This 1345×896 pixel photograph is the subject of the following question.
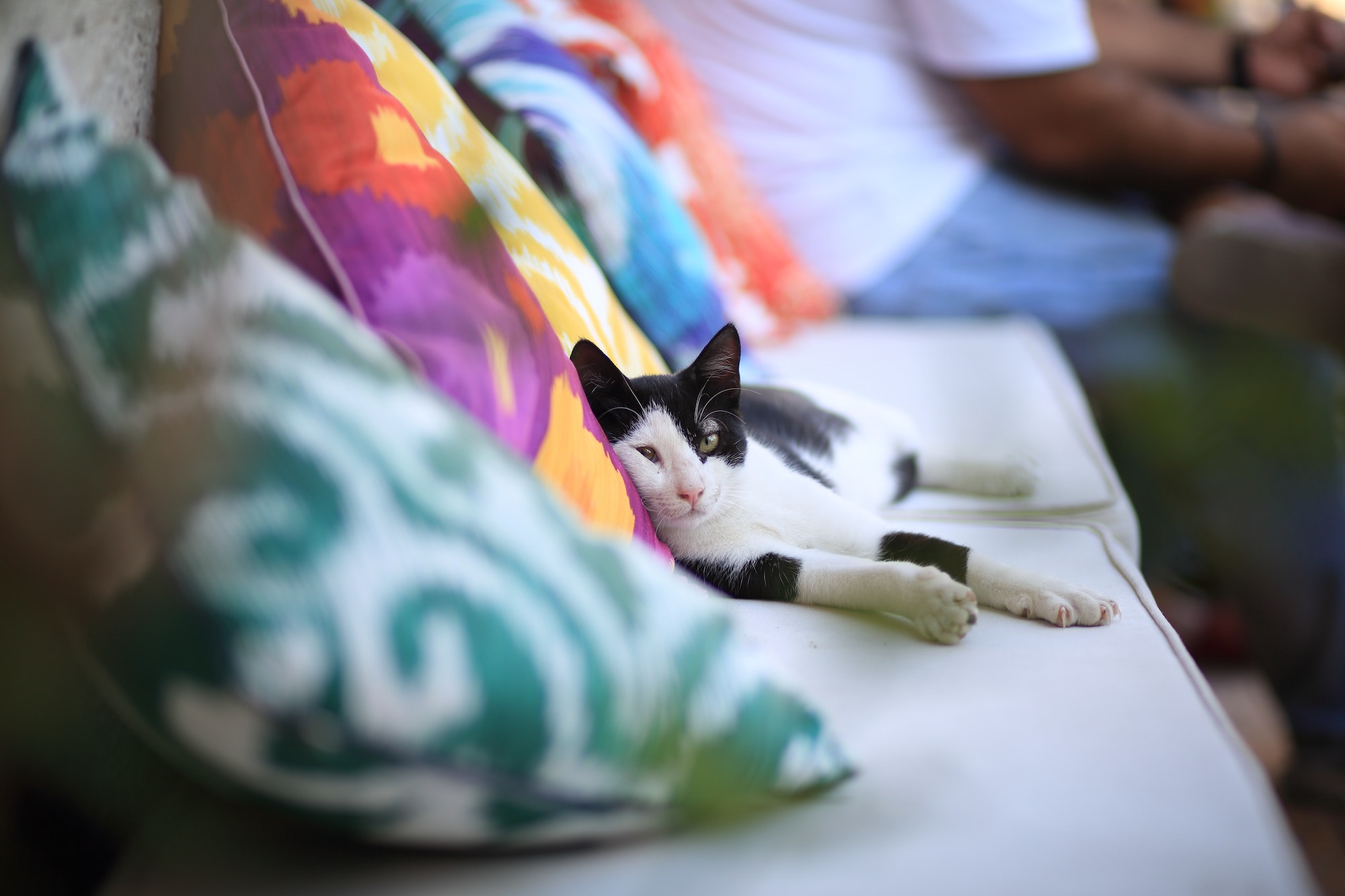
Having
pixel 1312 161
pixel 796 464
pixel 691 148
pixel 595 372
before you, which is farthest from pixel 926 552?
pixel 1312 161

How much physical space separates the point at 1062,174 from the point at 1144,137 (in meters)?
0.16

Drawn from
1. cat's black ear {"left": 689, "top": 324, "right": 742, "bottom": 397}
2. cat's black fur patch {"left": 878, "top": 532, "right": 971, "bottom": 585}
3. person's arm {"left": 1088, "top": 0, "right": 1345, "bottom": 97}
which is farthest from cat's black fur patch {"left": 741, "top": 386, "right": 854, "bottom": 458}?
person's arm {"left": 1088, "top": 0, "right": 1345, "bottom": 97}

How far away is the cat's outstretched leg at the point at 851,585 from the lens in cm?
71

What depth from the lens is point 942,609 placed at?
702 millimetres

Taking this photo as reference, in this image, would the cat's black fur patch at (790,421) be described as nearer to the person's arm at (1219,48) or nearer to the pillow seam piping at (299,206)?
the pillow seam piping at (299,206)

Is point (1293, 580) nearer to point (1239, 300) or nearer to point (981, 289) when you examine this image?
point (1239, 300)

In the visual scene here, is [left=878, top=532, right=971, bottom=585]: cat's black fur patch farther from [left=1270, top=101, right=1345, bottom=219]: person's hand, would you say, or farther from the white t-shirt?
[left=1270, top=101, right=1345, bottom=219]: person's hand

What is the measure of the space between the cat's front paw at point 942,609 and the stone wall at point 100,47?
2.07ft

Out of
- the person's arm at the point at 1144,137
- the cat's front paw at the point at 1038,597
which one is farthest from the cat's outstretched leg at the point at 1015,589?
the person's arm at the point at 1144,137

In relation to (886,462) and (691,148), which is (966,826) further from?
(691,148)

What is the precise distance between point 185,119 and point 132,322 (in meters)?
0.29

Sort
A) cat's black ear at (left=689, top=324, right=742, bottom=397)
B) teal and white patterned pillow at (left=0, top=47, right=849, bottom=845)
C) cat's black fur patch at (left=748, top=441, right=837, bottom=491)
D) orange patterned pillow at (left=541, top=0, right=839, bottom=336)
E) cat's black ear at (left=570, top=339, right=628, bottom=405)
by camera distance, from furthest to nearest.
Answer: orange patterned pillow at (left=541, top=0, right=839, bottom=336) < cat's black fur patch at (left=748, top=441, right=837, bottom=491) < cat's black ear at (left=689, top=324, right=742, bottom=397) < cat's black ear at (left=570, top=339, right=628, bottom=405) < teal and white patterned pillow at (left=0, top=47, right=849, bottom=845)

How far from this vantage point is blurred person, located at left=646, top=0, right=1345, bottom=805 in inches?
66.4

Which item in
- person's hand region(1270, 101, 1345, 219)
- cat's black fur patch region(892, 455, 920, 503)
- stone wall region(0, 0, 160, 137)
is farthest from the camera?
person's hand region(1270, 101, 1345, 219)
